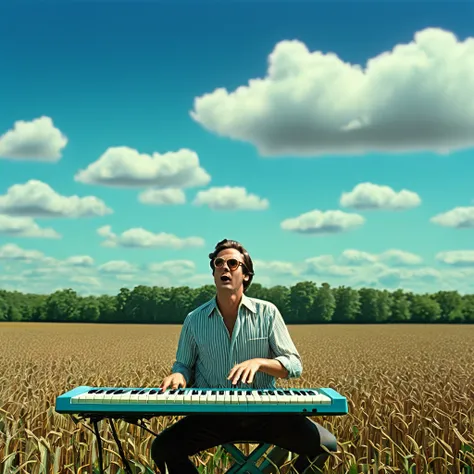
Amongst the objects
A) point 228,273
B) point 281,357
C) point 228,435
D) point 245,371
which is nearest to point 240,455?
point 228,435

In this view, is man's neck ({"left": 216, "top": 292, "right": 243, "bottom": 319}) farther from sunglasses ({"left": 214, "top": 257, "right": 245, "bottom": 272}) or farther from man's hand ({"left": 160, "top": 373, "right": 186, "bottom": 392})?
man's hand ({"left": 160, "top": 373, "right": 186, "bottom": 392})

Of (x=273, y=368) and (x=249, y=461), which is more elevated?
(x=273, y=368)

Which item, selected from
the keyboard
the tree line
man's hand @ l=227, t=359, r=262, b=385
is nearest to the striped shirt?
man's hand @ l=227, t=359, r=262, b=385

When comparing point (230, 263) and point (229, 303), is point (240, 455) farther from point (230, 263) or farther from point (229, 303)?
point (230, 263)

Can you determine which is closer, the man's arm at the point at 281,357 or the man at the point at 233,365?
the man at the point at 233,365

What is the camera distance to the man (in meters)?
4.49

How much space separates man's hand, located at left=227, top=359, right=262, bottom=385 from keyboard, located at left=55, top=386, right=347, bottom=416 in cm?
19

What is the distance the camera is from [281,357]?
190 inches

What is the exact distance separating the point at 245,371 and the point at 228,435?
448 mm

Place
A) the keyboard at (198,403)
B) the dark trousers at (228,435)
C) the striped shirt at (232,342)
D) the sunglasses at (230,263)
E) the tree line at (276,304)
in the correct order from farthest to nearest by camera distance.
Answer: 1. the tree line at (276,304)
2. the striped shirt at (232,342)
3. the sunglasses at (230,263)
4. the dark trousers at (228,435)
5. the keyboard at (198,403)

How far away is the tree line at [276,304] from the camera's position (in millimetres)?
100250

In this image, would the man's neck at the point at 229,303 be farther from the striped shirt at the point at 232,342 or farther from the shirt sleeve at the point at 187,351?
the shirt sleeve at the point at 187,351

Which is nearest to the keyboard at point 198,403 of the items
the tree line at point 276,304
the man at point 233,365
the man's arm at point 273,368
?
the man at point 233,365

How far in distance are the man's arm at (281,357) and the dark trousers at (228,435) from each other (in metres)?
0.35
